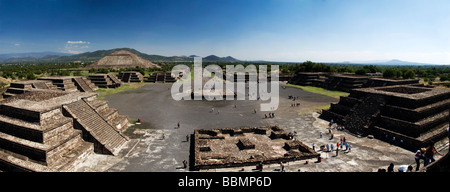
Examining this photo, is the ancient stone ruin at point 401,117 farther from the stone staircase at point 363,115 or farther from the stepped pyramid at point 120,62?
the stepped pyramid at point 120,62

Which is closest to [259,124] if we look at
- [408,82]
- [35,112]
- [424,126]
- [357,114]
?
[357,114]

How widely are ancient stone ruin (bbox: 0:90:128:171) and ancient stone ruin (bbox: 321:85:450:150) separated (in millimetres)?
23701

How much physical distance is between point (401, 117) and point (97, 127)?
2823 cm

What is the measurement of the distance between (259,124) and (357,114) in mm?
10805

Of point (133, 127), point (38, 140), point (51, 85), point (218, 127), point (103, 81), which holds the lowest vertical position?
point (218, 127)

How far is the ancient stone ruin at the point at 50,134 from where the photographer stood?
13898mm

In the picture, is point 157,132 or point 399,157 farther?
point 157,132

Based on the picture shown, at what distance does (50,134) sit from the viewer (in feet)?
48.5

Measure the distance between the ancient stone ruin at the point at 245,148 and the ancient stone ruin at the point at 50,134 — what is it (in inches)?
283

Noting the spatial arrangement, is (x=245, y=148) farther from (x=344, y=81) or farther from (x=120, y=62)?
(x=120, y=62)

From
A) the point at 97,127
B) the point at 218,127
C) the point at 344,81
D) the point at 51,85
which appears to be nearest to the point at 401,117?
the point at 218,127

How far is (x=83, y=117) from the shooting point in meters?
18.5
